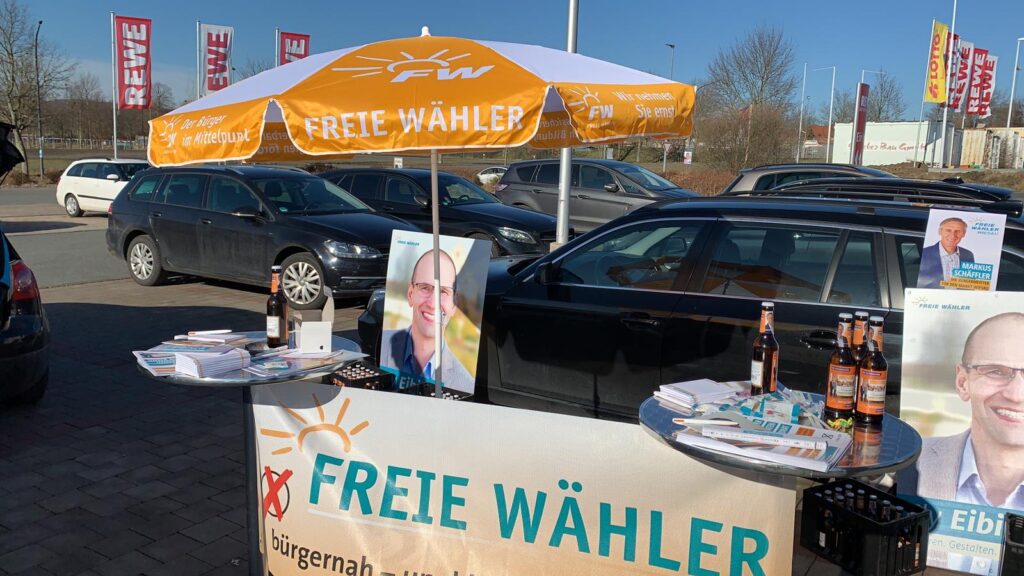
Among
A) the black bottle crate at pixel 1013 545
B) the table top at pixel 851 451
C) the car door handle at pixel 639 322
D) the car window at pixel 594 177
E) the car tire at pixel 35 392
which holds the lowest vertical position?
the car tire at pixel 35 392

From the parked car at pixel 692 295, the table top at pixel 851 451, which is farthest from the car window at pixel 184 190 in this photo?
the table top at pixel 851 451

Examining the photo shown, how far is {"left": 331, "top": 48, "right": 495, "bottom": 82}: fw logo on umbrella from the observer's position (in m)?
3.20

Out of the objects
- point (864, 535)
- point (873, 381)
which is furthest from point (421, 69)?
point (864, 535)

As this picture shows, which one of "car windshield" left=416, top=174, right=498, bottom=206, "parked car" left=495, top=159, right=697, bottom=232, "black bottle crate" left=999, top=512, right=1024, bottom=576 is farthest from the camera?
"parked car" left=495, top=159, right=697, bottom=232

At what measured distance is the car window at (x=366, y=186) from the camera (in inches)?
500

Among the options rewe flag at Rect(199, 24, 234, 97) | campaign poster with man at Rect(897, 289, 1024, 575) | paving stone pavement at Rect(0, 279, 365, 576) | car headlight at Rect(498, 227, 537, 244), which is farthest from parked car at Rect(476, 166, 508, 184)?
campaign poster with man at Rect(897, 289, 1024, 575)

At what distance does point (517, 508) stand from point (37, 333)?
408 centimetres

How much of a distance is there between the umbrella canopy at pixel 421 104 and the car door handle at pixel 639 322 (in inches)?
48.4

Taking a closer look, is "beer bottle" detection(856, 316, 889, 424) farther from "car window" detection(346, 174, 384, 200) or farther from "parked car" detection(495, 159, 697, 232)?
"parked car" detection(495, 159, 697, 232)

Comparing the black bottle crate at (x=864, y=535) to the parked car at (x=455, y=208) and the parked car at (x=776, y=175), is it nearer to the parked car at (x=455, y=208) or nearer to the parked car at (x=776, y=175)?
the parked car at (x=455, y=208)

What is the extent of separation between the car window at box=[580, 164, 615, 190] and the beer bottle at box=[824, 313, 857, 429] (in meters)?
12.3

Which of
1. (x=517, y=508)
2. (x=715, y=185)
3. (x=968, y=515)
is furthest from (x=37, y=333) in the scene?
(x=715, y=185)

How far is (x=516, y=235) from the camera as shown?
37.2 feet

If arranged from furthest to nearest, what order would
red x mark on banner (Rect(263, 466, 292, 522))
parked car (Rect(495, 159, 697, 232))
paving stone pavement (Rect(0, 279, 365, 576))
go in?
1. parked car (Rect(495, 159, 697, 232))
2. paving stone pavement (Rect(0, 279, 365, 576))
3. red x mark on banner (Rect(263, 466, 292, 522))
